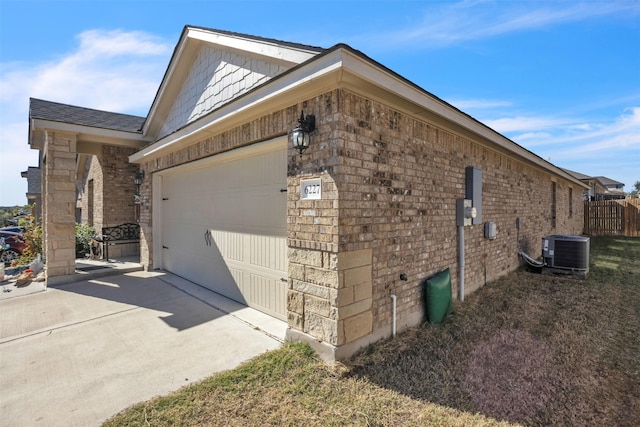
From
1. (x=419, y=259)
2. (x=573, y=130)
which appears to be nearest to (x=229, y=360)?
(x=419, y=259)

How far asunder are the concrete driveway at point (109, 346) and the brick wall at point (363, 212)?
1.03 metres

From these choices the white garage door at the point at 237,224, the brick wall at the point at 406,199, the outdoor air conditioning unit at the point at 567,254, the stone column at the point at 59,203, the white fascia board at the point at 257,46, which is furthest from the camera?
the outdoor air conditioning unit at the point at 567,254

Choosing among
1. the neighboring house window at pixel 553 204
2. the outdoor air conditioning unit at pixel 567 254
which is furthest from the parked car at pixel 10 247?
the neighboring house window at pixel 553 204

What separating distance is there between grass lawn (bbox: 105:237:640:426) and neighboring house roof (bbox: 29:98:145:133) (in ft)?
21.8

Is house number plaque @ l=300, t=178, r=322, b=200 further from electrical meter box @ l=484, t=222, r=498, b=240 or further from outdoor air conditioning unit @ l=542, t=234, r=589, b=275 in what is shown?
outdoor air conditioning unit @ l=542, t=234, r=589, b=275

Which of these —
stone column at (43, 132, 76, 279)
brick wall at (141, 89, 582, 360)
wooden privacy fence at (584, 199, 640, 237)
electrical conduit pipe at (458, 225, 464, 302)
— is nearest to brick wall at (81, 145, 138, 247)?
stone column at (43, 132, 76, 279)

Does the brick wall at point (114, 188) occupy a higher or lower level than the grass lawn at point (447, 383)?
higher

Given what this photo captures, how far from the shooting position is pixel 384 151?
3.44m

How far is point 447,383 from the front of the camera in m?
2.79

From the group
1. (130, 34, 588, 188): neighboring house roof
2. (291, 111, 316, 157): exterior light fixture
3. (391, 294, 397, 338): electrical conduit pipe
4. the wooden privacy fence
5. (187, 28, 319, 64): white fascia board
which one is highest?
(187, 28, 319, 64): white fascia board

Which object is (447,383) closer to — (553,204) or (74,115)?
(74,115)

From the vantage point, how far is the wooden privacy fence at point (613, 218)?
50.3 feet

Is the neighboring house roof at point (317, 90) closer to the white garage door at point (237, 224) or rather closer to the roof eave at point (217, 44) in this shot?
the roof eave at point (217, 44)

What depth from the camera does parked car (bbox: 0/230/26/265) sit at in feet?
29.9
